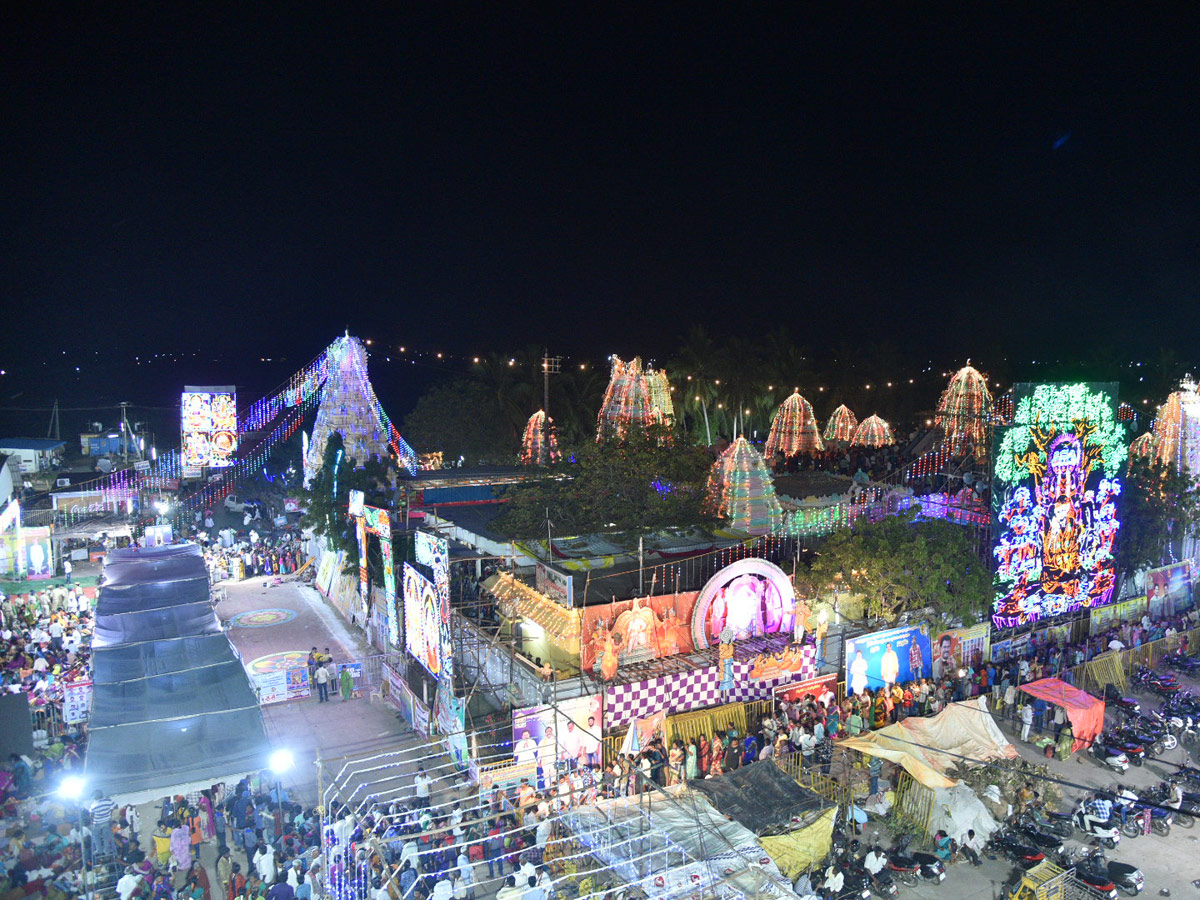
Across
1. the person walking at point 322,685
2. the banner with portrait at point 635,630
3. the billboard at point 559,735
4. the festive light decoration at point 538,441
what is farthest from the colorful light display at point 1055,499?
the person walking at point 322,685

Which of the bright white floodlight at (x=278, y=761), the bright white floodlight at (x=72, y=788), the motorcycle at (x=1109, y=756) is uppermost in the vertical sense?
the bright white floodlight at (x=72, y=788)

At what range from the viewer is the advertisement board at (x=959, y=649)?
20.1 metres

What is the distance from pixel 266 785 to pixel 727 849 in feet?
29.6

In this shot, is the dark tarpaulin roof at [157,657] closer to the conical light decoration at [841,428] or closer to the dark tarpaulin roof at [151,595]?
the dark tarpaulin roof at [151,595]

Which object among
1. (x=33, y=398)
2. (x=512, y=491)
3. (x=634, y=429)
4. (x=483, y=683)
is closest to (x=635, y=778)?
(x=483, y=683)

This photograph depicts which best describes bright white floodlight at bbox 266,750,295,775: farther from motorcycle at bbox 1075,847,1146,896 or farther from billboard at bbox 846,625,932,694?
motorcycle at bbox 1075,847,1146,896

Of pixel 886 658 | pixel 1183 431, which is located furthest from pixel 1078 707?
pixel 1183 431

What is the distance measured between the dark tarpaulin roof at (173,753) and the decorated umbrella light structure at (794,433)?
Result: 3315 centimetres

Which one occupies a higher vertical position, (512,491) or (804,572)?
(512,491)

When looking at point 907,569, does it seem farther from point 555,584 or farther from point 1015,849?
point 555,584

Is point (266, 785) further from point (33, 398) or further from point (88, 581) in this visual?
point (33, 398)

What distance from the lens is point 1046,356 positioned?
227ft

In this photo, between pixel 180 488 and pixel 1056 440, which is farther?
pixel 180 488

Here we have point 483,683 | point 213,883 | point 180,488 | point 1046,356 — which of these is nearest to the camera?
point 213,883
